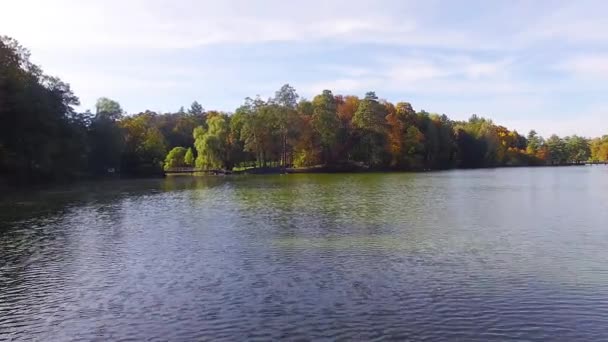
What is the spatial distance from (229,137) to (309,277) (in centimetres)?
10249

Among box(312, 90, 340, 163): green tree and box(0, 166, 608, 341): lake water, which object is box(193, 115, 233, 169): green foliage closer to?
box(312, 90, 340, 163): green tree

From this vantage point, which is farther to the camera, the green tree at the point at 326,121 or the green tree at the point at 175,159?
the green tree at the point at 175,159

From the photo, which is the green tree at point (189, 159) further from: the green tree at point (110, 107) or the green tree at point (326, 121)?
the green tree at point (326, 121)

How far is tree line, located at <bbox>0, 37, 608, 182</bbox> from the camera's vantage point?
64.2 meters

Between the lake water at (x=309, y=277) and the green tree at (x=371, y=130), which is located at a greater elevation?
the green tree at (x=371, y=130)

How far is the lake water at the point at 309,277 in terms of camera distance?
12.0 metres

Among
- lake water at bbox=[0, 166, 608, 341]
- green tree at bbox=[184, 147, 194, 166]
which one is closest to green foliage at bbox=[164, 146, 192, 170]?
green tree at bbox=[184, 147, 194, 166]

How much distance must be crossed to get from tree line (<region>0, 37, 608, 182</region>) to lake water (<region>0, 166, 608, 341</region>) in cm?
3643

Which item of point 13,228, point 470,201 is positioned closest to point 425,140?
point 470,201

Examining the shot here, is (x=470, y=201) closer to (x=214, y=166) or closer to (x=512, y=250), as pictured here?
(x=512, y=250)

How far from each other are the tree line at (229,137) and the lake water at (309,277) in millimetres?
36434

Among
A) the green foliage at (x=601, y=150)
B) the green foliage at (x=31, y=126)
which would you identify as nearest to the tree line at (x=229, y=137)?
the green foliage at (x=31, y=126)

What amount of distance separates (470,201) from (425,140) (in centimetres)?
8692

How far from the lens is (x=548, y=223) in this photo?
90.6 feet
